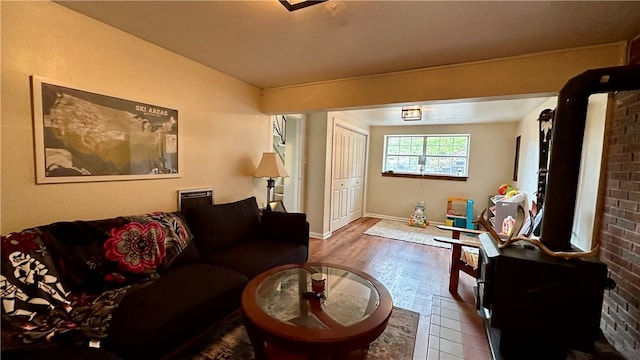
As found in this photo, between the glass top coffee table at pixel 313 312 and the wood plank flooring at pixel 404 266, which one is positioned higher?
the glass top coffee table at pixel 313 312

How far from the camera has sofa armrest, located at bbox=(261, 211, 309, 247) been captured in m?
2.60

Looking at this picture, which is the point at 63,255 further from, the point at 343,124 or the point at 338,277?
the point at 343,124

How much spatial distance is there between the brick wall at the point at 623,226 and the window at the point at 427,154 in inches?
139

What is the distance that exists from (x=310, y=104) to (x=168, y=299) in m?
2.36

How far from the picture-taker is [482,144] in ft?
16.6

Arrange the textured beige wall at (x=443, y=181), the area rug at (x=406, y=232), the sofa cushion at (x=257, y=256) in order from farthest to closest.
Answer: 1. the textured beige wall at (x=443, y=181)
2. the area rug at (x=406, y=232)
3. the sofa cushion at (x=257, y=256)

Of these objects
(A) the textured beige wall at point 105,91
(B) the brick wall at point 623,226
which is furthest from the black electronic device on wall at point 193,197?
(B) the brick wall at point 623,226

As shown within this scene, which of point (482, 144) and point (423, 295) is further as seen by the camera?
point (482, 144)

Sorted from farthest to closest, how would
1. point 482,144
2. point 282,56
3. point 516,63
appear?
point 482,144
point 282,56
point 516,63

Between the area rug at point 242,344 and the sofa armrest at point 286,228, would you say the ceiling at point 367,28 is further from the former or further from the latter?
the area rug at point 242,344

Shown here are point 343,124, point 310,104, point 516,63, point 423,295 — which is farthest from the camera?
point 343,124

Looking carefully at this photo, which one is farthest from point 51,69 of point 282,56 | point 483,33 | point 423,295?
point 423,295

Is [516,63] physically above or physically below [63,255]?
above

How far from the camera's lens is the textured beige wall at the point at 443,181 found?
4.93 m
